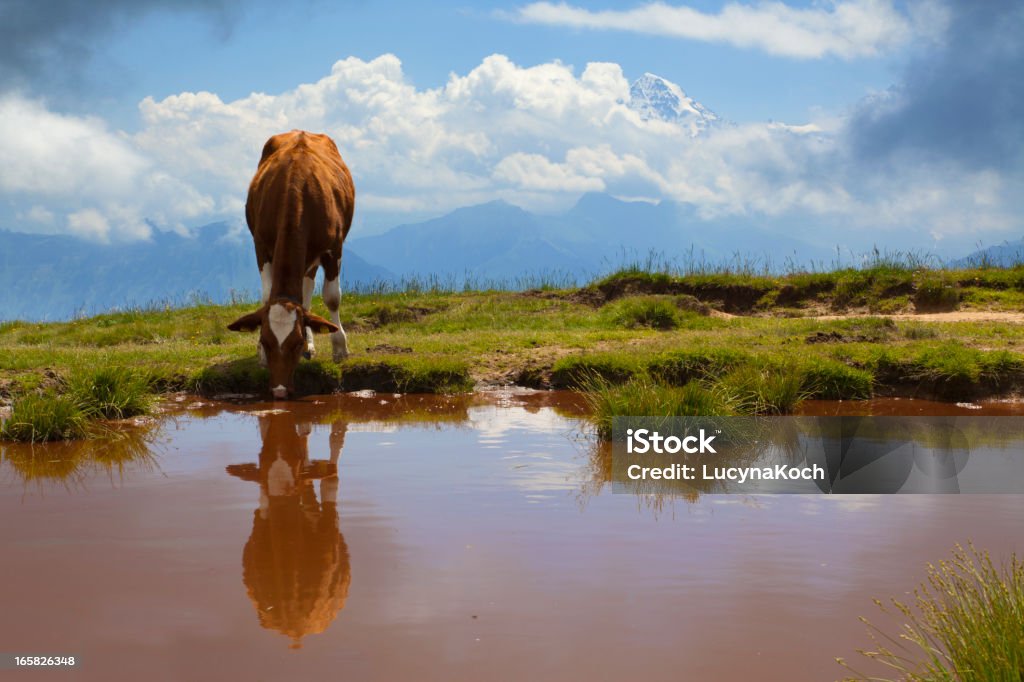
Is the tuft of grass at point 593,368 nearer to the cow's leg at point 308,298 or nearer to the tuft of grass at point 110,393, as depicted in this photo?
the cow's leg at point 308,298

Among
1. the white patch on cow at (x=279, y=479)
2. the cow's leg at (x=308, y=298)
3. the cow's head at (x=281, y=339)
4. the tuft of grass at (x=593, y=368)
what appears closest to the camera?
the white patch on cow at (x=279, y=479)

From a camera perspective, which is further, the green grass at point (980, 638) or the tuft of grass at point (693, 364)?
the tuft of grass at point (693, 364)

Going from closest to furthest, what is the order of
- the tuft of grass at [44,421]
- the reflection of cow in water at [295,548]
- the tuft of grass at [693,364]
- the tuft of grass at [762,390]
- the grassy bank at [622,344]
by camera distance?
the reflection of cow in water at [295,548] < the tuft of grass at [44,421] < the tuft of grass at [762,390] < the grassy bank at [622,344] < the tuft of grass at [693,364]

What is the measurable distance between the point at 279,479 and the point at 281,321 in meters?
3.98

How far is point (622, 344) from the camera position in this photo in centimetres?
1311

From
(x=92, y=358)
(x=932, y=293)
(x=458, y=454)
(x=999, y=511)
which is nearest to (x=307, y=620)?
(x=458, y=454)

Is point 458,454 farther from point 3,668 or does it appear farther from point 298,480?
→ point 3,668

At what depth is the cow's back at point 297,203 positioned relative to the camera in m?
11.8

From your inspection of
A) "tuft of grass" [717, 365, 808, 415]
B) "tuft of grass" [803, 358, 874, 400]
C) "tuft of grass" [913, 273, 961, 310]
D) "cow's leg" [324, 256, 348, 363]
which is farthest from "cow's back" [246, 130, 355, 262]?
"tuft of grass" [913, 273, 961, 310]

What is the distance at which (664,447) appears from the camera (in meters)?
7.88

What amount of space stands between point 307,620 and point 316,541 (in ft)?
4.02

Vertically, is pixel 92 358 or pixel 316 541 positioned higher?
pixel 92 358

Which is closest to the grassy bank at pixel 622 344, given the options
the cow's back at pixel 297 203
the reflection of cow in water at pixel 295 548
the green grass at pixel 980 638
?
the cow's back at pixel 297 203

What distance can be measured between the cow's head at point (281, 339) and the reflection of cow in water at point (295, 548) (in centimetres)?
268
